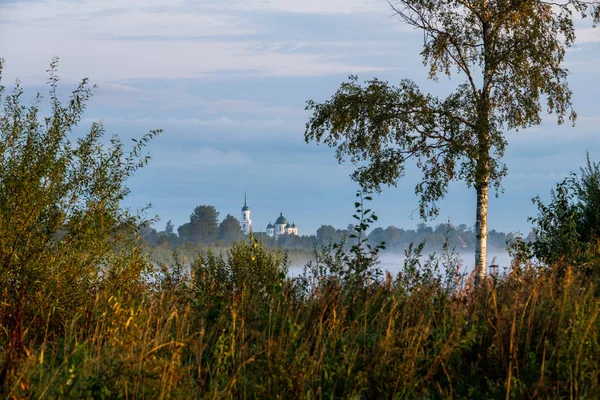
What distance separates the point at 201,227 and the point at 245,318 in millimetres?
127765

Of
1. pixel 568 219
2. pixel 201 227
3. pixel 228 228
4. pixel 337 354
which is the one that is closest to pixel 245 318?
pixel 337 354

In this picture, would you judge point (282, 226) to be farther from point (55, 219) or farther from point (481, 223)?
point (55, 219)

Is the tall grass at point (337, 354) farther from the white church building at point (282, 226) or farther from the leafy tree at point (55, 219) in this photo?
the white church building at point (282, 226)

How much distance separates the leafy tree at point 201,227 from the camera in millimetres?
132562

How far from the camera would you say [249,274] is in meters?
13.1

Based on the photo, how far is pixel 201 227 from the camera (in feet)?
439

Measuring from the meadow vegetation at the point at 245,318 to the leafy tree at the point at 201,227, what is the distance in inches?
4723

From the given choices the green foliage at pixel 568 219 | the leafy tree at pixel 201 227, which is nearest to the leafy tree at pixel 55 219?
the green foliage at pixel 568 219

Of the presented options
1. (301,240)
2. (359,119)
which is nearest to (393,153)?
(359,119)

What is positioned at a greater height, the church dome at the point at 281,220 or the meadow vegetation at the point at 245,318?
the church dome at the point at 281,220

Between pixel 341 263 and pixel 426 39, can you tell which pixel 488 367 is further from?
pixel 426 39

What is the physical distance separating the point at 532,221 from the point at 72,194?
34.3 ft

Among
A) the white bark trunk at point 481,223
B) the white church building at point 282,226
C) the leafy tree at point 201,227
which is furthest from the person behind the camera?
the white church building at point 282,226

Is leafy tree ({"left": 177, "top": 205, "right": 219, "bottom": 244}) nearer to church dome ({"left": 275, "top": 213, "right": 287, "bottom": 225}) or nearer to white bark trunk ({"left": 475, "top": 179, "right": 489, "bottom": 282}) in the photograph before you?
church dome ({"left": 275, "top": 213, "right": 287, "bottom": 225})
